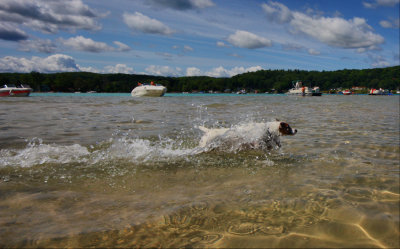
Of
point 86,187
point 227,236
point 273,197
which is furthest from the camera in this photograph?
point 86,187

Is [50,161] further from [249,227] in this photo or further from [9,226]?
[249,227]

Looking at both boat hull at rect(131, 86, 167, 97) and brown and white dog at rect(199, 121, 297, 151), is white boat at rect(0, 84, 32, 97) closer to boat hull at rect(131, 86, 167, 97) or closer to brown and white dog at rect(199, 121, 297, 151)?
boat hull at rect(131, 86, 167, 97)

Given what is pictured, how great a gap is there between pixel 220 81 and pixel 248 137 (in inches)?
6071

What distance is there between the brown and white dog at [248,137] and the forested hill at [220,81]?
102 metres

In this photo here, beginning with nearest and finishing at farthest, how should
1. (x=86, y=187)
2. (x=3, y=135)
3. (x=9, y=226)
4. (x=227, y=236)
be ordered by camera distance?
(x=227, y=236)
(x=9, y=226)
(x=86, y=187)
(x=3, y=135)

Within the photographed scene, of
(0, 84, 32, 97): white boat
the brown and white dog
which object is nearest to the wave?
the brown and white dog

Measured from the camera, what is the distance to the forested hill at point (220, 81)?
110 m

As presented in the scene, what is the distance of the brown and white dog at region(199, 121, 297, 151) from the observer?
541cm

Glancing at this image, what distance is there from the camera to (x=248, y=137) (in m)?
5.44

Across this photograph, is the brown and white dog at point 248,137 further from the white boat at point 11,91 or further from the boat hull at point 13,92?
the boat hull at point 13,92

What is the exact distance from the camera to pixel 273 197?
300cm

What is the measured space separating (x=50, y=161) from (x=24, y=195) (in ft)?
5.33

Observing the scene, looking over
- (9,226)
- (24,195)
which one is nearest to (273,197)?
(9,226)

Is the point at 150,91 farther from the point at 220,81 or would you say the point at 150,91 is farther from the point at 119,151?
the point at 220,81
